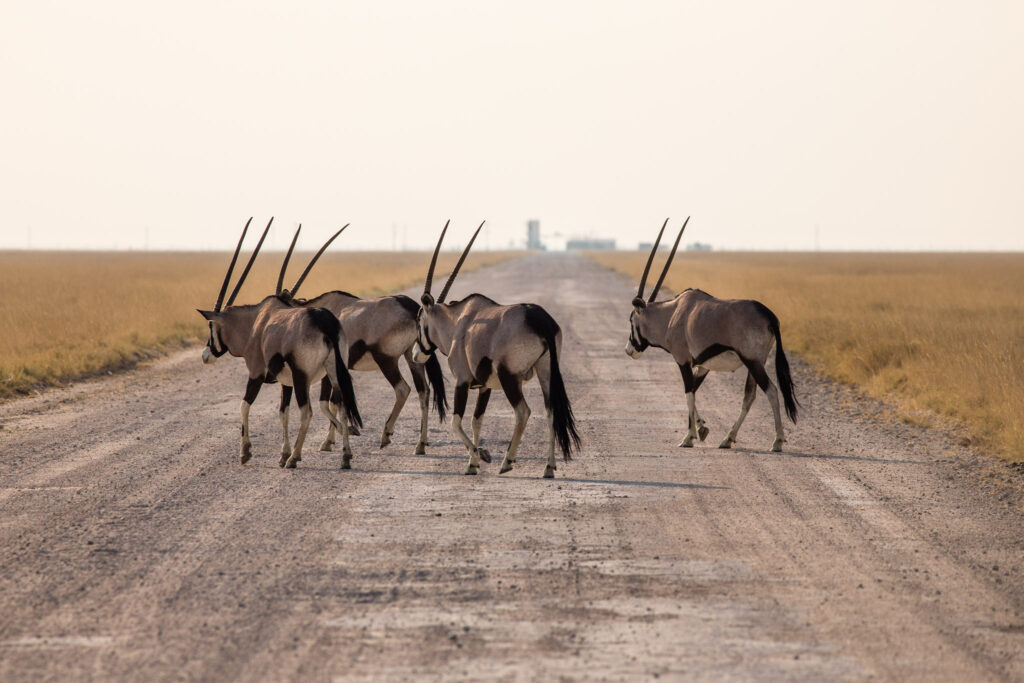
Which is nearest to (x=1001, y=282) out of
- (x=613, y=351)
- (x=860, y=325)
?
(x=860, y=325)

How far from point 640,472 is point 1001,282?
42.2 m

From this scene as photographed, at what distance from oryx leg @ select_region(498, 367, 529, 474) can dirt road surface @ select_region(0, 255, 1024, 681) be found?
24 cm

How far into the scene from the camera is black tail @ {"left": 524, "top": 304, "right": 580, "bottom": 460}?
10.6 m

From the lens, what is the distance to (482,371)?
10.8m

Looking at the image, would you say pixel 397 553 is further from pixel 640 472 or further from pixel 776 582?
pixel 640 472

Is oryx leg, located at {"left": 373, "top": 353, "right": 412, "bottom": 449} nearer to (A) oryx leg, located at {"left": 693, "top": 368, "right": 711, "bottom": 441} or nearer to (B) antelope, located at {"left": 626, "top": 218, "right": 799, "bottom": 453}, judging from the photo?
(B) antelope, located at {"left": 626, "top": 218, "right": 799, "bottom": 453}

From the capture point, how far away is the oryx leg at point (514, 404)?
10.6 metres

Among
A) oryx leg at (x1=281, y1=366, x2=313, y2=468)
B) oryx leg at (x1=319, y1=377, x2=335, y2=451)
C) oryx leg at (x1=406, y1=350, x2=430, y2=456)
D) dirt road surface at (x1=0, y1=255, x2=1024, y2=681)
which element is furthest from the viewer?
oryx leg at (x1=406, y1=350, x2=430, y2=456)

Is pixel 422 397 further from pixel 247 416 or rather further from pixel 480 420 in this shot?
pixel 247 416

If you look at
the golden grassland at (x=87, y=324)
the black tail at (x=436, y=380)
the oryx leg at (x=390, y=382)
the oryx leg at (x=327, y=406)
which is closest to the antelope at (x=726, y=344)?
the black tail at (x=436, y=380)

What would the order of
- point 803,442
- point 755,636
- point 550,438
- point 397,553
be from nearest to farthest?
point 755,636, point 397,553, point 550,438, point 803,442

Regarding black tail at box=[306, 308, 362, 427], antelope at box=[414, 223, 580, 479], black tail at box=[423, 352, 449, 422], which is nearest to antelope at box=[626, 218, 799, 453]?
antelope at box=[414, 223, 580, 479]

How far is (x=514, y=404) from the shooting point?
10586mm

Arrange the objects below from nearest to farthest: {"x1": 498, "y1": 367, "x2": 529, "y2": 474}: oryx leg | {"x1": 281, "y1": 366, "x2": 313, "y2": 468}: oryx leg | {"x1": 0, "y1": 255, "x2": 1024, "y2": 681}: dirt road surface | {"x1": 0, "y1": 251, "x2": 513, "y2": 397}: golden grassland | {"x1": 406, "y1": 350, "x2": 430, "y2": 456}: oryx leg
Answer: {"x1": 0, "y1": 255, "x2": 1024, "y2": 681}: dirt road surface → {"x1": 498, "y1": 367, "x2": 529, "y2": 474}: oryx leg → {"x1": 281, "y1": 366, "x2": 313, "y2": 468}: oryx leg → {"x1": 406, "y1": 350, "x2": 430, "y2": 456}: oryx leg → {"x1": 0, "y1": 251, "x2": 513, "y2": 397}: golden grassland
